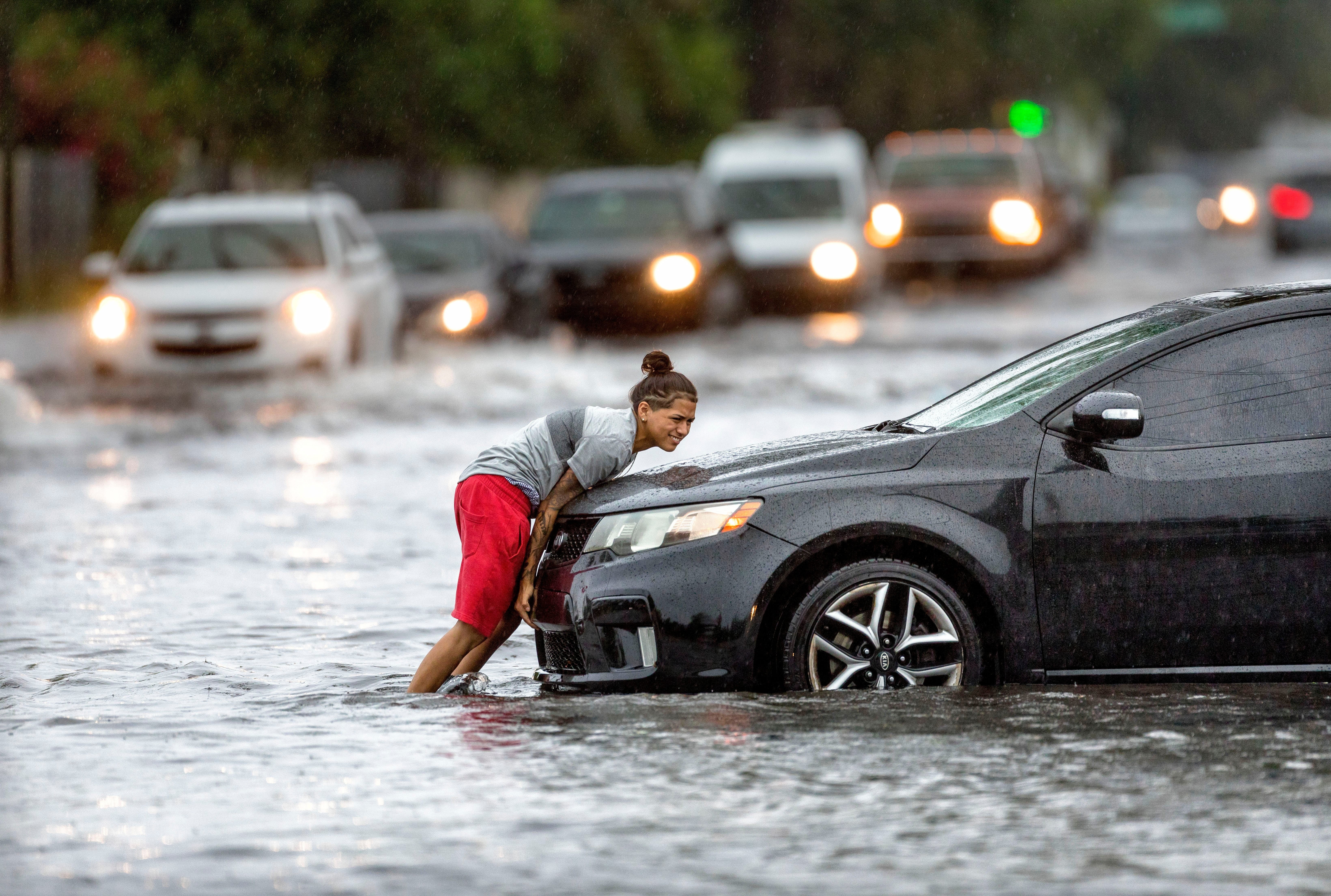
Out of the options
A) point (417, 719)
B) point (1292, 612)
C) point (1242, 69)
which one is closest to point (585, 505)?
point (417, 719)

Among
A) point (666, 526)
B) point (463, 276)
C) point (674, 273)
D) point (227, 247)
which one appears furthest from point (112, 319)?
point (666, 526)

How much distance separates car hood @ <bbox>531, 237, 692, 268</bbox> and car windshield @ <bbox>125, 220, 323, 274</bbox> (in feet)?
17.6

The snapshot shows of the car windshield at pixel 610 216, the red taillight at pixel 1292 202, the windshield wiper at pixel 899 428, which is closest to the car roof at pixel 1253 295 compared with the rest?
the windshield wiper at pixel 899 428

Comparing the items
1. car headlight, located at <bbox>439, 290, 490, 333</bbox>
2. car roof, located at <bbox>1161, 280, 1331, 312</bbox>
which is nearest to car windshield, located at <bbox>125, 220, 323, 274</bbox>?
car headlight, located at <bbox>439, 290, 490, 333</bbox>

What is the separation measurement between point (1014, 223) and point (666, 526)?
89.7ft

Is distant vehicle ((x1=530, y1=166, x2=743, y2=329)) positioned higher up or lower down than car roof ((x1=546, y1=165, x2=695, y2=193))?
lower down

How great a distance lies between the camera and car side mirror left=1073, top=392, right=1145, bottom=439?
7062mm

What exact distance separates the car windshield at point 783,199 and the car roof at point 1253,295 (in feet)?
73.4

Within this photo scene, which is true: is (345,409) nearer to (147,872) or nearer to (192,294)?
(192,294)

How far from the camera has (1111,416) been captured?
7.06 m

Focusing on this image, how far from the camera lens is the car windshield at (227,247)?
21.2 meters

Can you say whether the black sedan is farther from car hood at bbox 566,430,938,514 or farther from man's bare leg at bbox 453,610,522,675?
man's bare leg at bbox 453,610,522,675

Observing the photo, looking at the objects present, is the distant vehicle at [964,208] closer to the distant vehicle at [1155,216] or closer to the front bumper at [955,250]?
the front bumper at [955,250]

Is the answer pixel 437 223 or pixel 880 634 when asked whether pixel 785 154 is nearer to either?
pixel 437 223
